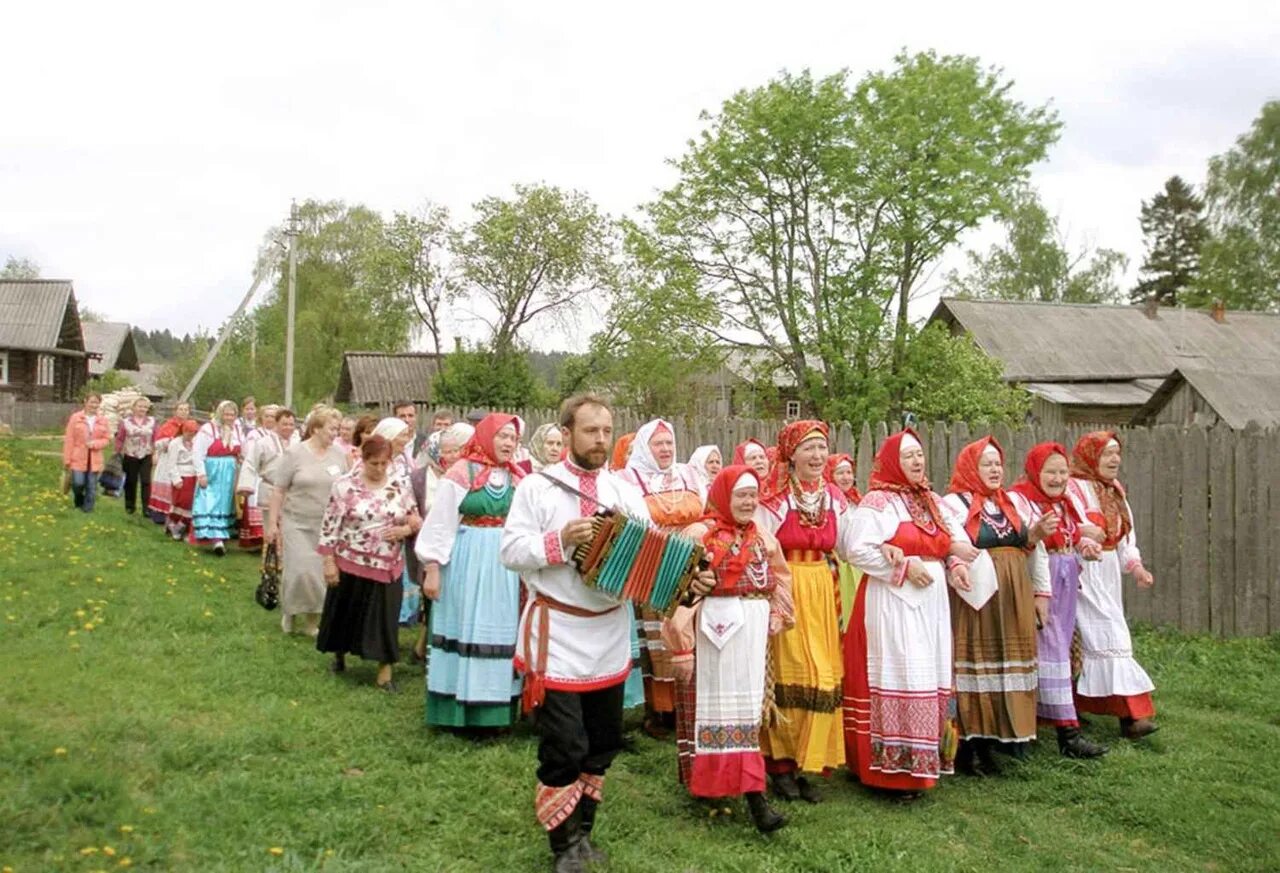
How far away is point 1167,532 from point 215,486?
33.4 feet

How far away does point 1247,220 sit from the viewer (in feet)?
126

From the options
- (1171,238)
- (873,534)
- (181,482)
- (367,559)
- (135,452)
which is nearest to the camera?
(873,534)

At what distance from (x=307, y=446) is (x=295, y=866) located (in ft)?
16.3

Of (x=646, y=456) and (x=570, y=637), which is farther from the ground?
(x=646, y=456)

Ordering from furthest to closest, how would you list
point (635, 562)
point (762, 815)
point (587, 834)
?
1. point (762, 815)
2. point (587, 834)
3. point (635, 562)

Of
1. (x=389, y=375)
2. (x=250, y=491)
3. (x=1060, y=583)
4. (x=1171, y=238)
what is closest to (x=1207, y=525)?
(x=1060, y=583)

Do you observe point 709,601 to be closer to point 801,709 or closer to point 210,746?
point 801,709

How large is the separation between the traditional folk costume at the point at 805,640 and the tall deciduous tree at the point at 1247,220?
38539 millimetres

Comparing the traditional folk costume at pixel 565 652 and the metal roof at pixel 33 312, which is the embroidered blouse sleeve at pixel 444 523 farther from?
the metal roof at pixel 33 312

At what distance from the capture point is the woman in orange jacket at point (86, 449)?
1395 cm

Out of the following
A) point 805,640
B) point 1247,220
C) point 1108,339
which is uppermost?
point 1247,220

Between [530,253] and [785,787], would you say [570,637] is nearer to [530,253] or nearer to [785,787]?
[785,787]

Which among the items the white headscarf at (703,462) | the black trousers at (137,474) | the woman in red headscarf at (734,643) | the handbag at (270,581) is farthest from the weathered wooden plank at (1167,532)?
the black trousers at (137,474)

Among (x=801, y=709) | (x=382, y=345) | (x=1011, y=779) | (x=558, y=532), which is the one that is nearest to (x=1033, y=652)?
(x=1011, y=779)
